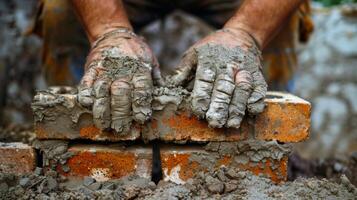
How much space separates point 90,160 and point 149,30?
8.67 ft

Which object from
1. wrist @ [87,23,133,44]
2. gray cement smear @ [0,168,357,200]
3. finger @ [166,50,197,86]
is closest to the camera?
gray cement smear @ [0,168,357,200]

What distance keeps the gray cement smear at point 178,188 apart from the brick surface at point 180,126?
134 millimetres

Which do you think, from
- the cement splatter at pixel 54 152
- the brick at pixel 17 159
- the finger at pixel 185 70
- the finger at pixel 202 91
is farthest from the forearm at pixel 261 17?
the brick at pixel 17 159

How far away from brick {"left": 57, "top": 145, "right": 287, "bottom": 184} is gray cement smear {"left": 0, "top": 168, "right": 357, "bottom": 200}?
0.04 m

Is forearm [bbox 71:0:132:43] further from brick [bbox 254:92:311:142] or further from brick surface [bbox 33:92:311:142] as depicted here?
brick [bbox 254:92:311:142]

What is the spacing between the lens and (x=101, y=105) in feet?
5.46

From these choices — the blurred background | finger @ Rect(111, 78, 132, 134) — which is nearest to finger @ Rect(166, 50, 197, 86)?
finger @ Rect(111, 78, 132, 134)

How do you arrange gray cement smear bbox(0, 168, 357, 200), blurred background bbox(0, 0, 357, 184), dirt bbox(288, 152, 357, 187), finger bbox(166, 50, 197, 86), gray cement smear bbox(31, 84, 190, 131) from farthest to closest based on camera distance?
blurred background bbox(0, 0, 357, 184) → dirt bbox(288, 152, 357, 187) → finger bbox(166, 50, 197, 86) → gray cement smear bbox(31, 84, 190, 131) → gray cement smear bbox(0, 168, 357, 200)

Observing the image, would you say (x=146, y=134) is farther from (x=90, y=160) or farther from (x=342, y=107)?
(x=342, y=107)

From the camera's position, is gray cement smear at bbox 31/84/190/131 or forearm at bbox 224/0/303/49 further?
forearm at bbox 224/0/303/49

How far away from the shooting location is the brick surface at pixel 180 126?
1759 mm

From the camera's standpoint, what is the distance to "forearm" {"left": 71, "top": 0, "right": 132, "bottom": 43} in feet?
6.74

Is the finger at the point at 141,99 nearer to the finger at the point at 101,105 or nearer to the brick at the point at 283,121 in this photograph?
the finger at the point at 101,105

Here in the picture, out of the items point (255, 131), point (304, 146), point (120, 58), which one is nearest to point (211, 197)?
point (255, 131)
